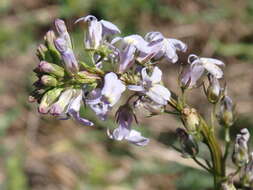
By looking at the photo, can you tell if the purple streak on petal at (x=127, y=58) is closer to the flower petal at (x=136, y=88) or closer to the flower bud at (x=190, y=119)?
the flower petal at (x=136, y=88)

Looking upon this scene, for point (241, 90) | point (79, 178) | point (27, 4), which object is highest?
point (27, 4)

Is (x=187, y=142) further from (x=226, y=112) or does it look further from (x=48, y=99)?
(x=48, y=99)

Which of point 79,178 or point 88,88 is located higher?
point 88,88

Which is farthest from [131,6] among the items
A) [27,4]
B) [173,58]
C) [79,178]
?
[173,58]

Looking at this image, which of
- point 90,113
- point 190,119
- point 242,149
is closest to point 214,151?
point 242,149

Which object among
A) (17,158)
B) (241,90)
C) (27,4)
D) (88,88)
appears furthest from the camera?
(27,4)

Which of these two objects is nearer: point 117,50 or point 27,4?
point 117,50

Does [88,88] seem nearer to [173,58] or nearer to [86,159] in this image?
[173,58]

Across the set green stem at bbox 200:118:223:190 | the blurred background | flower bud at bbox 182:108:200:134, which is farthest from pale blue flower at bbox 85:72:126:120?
the blurred background
